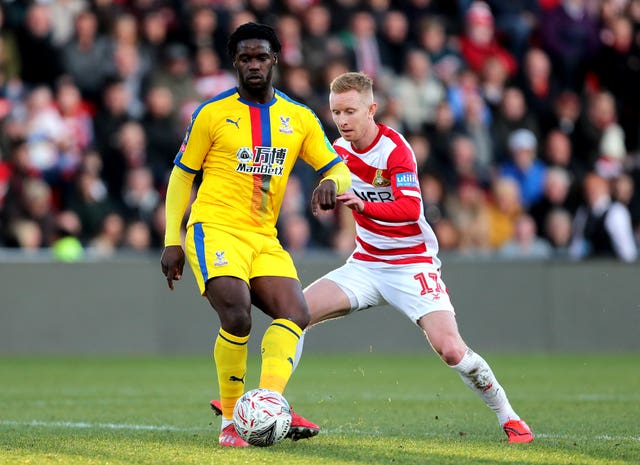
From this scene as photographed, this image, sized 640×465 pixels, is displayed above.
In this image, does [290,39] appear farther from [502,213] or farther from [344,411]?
[344,411]

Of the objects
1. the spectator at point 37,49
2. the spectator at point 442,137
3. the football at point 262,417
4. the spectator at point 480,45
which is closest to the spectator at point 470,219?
the spectator at point 442,137

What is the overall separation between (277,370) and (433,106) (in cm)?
949

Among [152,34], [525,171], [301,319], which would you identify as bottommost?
[301,319]

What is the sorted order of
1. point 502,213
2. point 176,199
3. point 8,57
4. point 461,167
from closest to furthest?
point 176,199 → point 8,57 → point 502,213 → point 461,167

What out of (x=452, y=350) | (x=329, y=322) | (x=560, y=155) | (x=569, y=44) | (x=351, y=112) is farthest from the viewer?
(x=569, y=44)

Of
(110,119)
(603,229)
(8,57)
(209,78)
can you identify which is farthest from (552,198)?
(8,57)

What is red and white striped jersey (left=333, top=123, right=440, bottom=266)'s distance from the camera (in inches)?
288

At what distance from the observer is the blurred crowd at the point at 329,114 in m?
13.6

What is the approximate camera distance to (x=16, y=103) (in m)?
13.9

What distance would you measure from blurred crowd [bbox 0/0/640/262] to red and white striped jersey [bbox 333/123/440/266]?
20.5 feet

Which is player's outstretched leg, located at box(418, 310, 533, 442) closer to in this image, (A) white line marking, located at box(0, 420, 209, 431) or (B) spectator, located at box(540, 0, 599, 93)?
(A) white line marking, located at box(0, 420, 209, 431)

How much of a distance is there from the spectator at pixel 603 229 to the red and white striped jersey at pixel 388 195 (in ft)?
23.2

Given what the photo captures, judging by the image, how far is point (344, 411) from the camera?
28.9 feet

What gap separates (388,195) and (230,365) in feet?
4.81
